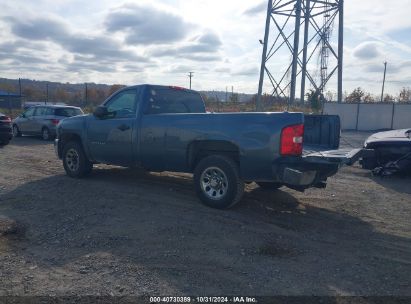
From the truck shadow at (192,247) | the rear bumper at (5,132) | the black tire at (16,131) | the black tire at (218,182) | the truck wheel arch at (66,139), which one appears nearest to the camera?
the truck shadow at (192,247)

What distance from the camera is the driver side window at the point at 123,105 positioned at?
7808 mm

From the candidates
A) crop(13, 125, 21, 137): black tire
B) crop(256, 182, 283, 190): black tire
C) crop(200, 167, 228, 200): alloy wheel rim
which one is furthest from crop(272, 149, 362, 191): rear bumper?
crop(13, 125, 21, 137): black tire

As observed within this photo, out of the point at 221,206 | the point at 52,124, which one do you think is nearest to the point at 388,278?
the point at 221,206

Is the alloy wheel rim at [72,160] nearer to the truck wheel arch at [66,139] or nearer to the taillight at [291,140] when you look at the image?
the truck wheel arch at [66,139]

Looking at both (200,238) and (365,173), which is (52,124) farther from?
(200,238)

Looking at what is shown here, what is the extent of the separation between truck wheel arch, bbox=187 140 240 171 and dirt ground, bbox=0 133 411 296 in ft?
2.36

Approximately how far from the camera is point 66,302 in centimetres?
369

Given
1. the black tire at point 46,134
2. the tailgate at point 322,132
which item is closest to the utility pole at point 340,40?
the black tire at point 46,134

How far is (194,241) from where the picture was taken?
518cm

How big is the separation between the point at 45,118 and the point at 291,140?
15.1 metres

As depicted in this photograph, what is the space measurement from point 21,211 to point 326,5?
24.1 metres

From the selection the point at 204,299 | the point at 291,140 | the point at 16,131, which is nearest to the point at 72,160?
the point at 291,140

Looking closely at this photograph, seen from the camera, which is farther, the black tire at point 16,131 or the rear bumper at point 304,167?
the black tire at point 16,131

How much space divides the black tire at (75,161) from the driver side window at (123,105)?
1.21 meters
